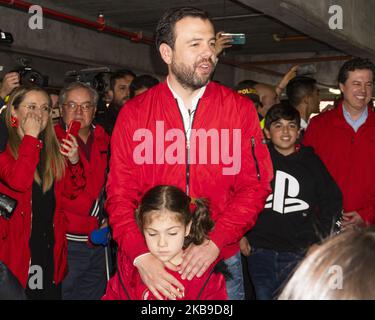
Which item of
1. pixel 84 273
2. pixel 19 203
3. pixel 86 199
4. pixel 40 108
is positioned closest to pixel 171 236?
pixel 19 203

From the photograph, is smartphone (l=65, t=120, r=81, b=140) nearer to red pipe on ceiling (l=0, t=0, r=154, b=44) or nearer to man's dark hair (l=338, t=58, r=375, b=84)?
man's dark hair (l=338, t=58, r=375, b=84)

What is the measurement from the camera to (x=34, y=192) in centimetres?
327

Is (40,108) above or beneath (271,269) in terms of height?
above

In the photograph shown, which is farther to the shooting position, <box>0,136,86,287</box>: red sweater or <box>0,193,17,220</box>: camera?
<box>0,136,86,287</box>: red sweater

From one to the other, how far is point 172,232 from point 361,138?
2118 millimetres

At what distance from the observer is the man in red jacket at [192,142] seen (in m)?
2.47

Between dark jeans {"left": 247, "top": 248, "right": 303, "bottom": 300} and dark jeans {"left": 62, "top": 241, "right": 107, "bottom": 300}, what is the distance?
Answer: 111 cm

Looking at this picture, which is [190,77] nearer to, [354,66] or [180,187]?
[180,187]

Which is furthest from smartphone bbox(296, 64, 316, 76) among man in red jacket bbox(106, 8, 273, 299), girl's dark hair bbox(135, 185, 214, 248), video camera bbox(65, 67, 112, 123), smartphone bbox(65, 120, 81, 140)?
girl's dark hair bbox(135, 185, 214, 248)

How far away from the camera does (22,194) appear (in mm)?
3170

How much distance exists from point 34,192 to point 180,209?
1241 millimetres

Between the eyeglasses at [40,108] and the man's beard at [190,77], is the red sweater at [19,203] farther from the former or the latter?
the man's beard at [190,77]

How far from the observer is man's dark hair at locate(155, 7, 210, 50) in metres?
2.52

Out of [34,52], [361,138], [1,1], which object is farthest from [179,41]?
[34,52]
